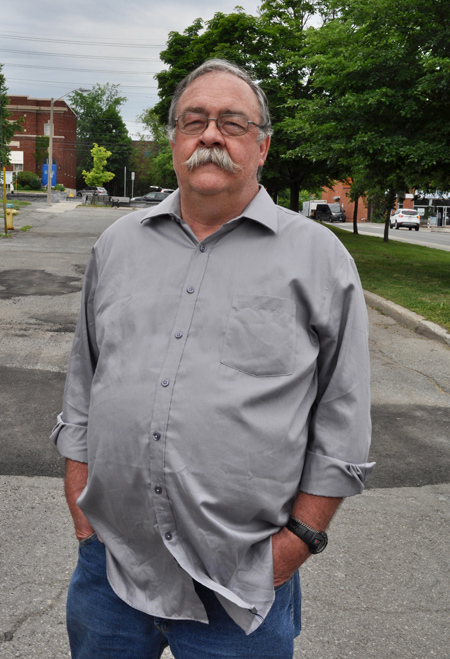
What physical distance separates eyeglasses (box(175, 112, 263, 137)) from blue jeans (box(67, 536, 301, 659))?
119 cm

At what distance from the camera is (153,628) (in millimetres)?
1835

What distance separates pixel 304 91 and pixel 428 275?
19323 millimetres

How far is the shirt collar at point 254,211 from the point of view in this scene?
177 centimetres

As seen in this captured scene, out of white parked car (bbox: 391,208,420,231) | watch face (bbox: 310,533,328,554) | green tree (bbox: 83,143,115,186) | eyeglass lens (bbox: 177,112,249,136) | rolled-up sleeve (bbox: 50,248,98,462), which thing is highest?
green tree (bbox: 83,143,115,186)

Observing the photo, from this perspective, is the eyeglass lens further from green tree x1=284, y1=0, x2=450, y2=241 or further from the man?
green tree x1=284, y1=0, x2=450, y2=241

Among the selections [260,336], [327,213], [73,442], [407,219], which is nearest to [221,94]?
[260,336]

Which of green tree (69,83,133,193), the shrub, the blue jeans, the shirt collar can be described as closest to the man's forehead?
the shirt collar

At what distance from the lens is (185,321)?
1718 millimetres

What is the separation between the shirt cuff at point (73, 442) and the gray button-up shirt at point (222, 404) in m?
0.12

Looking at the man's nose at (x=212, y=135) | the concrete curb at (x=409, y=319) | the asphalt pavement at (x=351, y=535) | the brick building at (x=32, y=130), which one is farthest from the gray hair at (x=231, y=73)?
the brick building at (x=32, y=130)

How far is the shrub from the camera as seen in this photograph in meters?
63.3

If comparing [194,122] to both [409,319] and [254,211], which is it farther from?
[409,319]

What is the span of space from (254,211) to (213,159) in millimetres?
182

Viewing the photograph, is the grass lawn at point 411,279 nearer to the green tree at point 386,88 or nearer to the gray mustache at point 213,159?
the green tree at point 386,88
